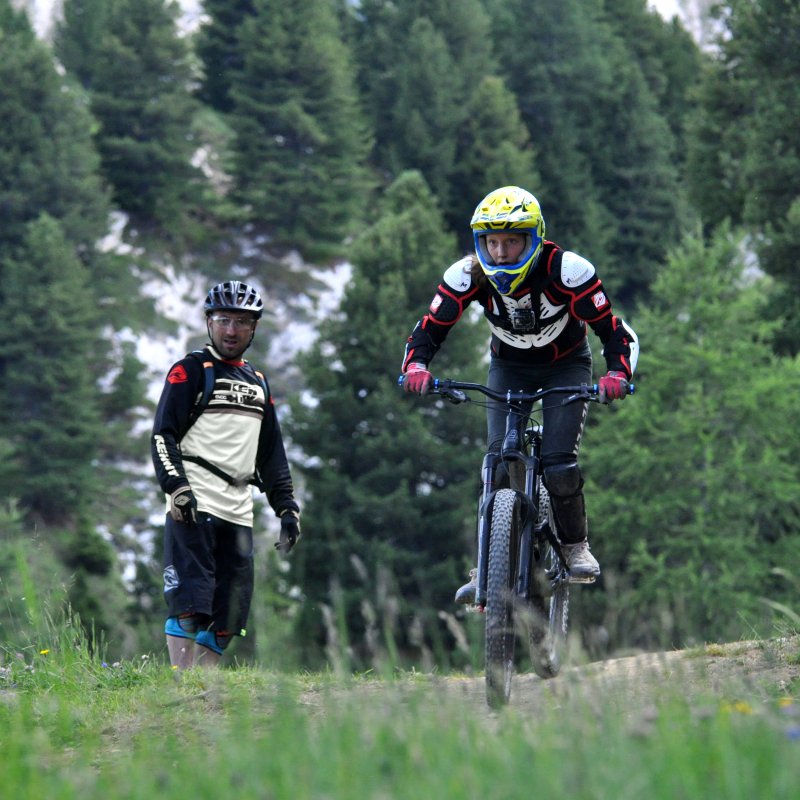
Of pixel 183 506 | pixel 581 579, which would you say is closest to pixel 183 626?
pixel 183 506

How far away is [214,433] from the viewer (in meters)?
6.65

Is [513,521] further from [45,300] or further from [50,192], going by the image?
[50,192]

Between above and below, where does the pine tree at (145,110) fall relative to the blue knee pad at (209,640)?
above

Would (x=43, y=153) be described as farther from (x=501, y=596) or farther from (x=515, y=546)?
(x=501, y=596)

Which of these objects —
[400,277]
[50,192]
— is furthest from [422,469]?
[50,192]

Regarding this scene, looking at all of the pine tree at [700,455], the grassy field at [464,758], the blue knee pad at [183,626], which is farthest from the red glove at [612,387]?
the pine tree at [700,455]

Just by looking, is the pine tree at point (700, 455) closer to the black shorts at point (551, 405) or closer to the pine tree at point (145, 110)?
the black shorts at point (551, 405)

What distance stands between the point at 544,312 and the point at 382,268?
29.9 m

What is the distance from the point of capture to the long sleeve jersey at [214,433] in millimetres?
6465

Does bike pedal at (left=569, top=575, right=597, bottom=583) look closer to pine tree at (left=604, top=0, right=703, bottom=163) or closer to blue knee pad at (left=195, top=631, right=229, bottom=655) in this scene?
blue knee pad at (left=195, top=631, right=229, bottom=655)

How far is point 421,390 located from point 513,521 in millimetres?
863

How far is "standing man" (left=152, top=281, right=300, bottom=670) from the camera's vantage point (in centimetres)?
641

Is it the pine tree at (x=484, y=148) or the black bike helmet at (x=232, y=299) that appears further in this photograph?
the pine tree at (x=484, y=148)

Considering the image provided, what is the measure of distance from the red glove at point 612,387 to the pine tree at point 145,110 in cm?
4747
